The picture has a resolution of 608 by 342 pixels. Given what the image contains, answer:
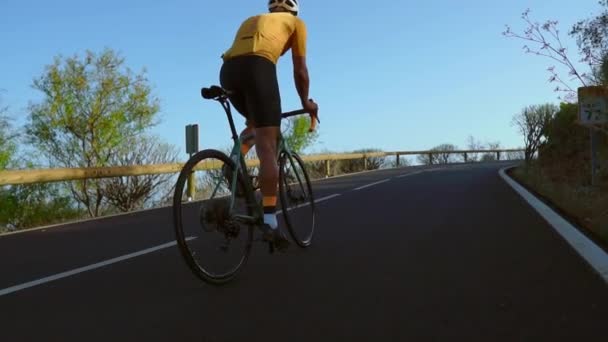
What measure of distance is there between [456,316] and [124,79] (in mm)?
24106

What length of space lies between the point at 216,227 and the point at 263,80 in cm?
108

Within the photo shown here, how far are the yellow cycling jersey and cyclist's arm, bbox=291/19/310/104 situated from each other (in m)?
0.01

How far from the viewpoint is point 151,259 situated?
5.16 metres

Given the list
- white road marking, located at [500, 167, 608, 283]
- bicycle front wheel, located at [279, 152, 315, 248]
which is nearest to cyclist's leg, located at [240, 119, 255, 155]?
bicycle front wheel, located at [279, 152, 315, 248]

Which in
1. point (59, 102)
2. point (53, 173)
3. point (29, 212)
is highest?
point (59, 102)

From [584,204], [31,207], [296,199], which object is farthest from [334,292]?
[31,207]

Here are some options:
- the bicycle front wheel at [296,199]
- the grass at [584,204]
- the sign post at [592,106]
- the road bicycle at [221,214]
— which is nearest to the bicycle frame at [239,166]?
the road bicycle at [221,214]

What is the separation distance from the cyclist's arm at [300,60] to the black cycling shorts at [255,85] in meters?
0.33

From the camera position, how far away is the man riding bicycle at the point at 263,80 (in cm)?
429

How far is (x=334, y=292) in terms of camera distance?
3.78m

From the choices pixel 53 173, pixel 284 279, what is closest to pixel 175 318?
pixel 284 279

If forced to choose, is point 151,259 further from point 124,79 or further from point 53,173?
point 124,79

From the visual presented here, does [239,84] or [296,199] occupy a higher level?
[239,84]

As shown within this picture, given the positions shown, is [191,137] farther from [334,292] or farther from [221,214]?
[334,292]
